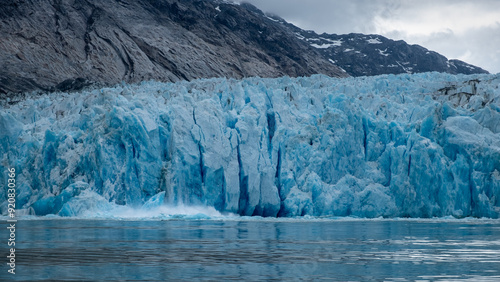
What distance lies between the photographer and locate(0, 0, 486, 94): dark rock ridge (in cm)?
4434

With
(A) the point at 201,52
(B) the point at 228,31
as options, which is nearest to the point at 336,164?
(A) the point at 201,52

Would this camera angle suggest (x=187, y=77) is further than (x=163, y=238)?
Yes

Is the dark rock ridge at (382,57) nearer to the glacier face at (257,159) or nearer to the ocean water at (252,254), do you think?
the glacier face at (257,159)

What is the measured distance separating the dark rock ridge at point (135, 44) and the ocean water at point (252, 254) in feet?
86.3

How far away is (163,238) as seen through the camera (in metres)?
14.5

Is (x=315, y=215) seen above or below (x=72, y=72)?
below

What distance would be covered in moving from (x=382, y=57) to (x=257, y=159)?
6224 cm

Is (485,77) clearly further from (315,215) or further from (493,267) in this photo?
(493,267)

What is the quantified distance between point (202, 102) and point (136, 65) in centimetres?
2450

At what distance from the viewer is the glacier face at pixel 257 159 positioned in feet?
76.9

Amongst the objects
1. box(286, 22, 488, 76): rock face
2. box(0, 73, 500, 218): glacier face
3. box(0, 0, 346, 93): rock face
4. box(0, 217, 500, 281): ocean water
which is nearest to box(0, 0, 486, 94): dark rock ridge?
box(0, 0, 346, 93): rock face

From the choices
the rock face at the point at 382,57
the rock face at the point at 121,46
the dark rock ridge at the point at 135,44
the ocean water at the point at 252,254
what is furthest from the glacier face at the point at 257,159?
the rock face at the point at 382,57

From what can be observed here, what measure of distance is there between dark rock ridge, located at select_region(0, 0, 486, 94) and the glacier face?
15667 mm

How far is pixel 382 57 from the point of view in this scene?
271ft
